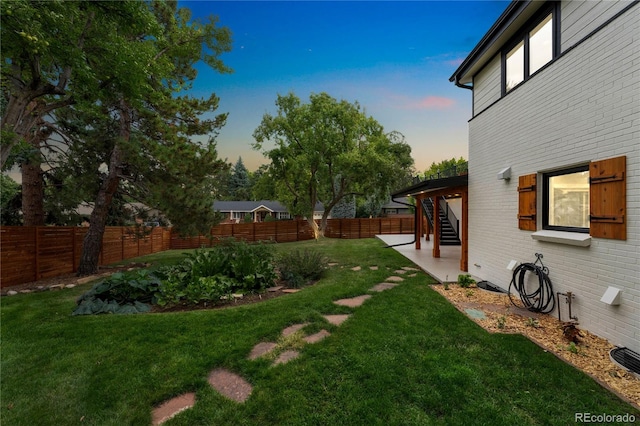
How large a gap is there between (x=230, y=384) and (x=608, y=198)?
178 inches

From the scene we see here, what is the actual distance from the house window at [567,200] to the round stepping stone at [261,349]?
433cm

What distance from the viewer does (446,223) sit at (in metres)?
13.1

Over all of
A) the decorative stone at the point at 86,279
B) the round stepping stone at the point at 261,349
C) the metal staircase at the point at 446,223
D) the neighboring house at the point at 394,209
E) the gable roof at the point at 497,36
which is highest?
the gable roof at the point at 497,36

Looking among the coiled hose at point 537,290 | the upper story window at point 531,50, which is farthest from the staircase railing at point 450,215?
the coiled hose at point 537,290

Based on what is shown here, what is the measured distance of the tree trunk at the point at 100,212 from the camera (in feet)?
25.2

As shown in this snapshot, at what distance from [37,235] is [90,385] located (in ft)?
22.6

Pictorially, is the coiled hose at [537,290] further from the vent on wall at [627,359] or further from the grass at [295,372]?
the grass at [295,372]

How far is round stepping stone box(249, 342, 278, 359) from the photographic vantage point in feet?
9.34

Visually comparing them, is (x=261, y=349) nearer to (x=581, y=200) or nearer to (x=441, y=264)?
(x=581, y=200)

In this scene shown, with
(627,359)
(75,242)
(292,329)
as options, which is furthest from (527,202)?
(75,242)

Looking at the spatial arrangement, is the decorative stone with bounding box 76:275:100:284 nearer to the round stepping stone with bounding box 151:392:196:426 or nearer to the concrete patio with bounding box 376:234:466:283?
the round stepping stone with bounding box 151:392:196:426

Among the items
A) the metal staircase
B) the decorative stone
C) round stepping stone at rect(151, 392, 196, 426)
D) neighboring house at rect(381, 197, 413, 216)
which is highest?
neighboring house at rect(381, 197, 413, 216)

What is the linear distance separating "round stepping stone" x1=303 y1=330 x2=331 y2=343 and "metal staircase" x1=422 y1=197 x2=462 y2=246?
10.0 m

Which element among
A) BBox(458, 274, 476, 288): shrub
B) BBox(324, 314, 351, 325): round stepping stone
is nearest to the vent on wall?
BBox(458, 274, 476, 288): shrub
